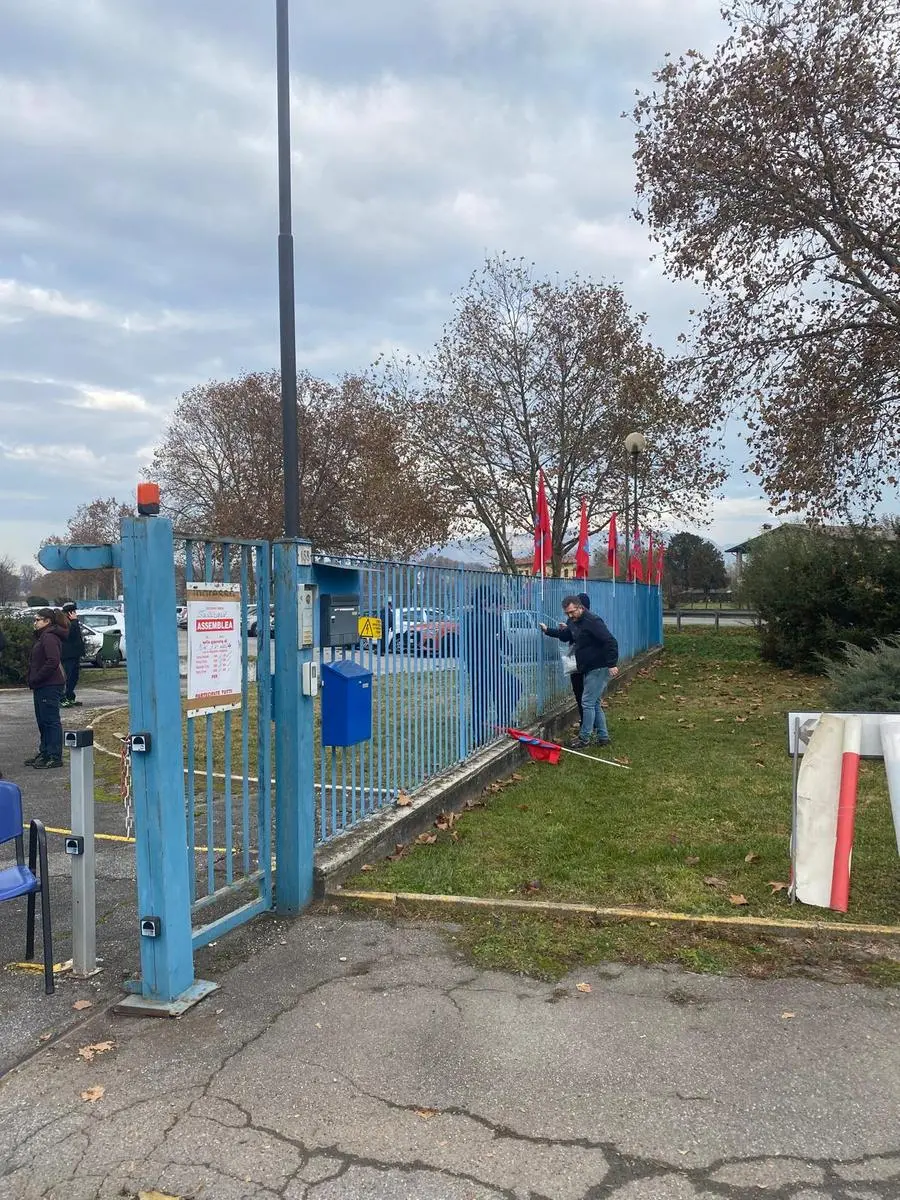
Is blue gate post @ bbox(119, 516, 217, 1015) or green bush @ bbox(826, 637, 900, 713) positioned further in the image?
green bush @ bbox(826, 637, 900, 713)

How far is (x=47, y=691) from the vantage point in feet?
32.4

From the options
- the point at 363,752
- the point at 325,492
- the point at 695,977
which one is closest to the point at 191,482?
the point at 325,492

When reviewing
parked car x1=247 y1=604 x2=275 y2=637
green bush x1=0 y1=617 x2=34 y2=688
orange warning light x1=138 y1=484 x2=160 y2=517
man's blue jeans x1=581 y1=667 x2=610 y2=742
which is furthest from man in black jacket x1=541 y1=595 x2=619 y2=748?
green bush x1=0 y1=617 x2=34 y2=688

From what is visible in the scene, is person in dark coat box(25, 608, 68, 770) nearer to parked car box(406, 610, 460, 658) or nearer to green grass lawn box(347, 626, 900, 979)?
parked car box(406, 610, 460, 658)

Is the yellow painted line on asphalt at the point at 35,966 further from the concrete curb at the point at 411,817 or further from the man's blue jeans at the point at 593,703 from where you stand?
the man's blue jeans at the point at 593,703

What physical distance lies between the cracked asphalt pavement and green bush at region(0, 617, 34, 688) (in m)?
17.2

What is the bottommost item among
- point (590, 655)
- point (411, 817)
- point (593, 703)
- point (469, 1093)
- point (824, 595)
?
point (469, 1093)

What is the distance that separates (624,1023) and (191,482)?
A: 1422 inches

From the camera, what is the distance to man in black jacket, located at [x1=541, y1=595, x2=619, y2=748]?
10234 mm

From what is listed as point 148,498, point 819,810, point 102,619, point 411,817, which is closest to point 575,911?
point 819,810

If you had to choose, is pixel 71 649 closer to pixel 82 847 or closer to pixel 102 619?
pixel 82 847

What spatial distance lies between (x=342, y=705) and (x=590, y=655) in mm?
5381

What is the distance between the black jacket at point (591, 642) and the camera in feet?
33.6

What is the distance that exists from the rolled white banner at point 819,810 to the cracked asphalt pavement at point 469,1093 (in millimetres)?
915
